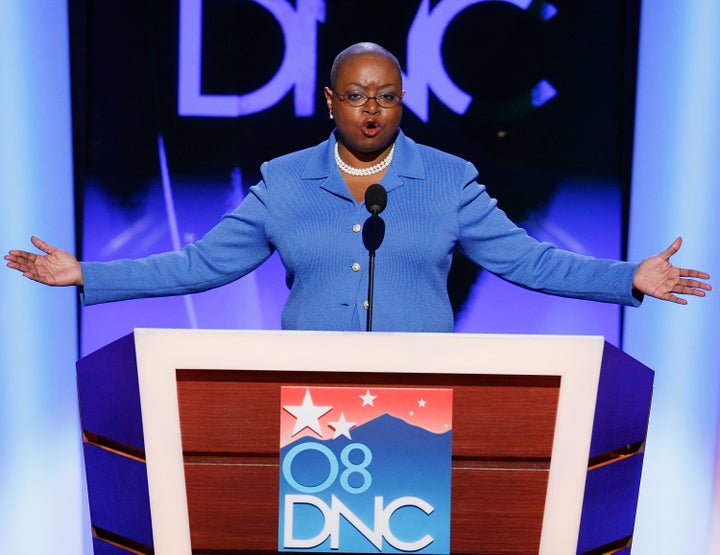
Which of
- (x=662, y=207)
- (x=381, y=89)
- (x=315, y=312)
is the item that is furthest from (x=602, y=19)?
(x=315, y=312)

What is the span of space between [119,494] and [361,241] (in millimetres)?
755

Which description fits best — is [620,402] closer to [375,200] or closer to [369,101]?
[375,200]

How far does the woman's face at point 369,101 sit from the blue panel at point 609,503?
0.91m

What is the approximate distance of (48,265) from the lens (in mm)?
2109

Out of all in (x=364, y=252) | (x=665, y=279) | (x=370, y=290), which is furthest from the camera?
(x=364, y=252)

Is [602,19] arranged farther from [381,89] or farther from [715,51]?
[381,89]

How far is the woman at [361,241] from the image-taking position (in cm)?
218

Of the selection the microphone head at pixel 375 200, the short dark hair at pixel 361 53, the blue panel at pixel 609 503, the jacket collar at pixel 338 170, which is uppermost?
the short dark hair at pixel 361 53

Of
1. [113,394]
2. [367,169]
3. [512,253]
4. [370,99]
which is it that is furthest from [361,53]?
[113,394]

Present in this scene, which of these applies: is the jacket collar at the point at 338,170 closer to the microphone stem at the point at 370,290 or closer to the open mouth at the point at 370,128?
the open mouth at the point at 370,128

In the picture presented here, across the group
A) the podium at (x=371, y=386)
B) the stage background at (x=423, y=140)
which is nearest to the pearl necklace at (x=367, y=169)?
the podium at (x=371, y=386)

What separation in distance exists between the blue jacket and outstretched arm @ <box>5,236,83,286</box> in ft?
0.12

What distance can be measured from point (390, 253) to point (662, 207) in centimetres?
187

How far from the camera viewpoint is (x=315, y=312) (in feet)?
7.29
